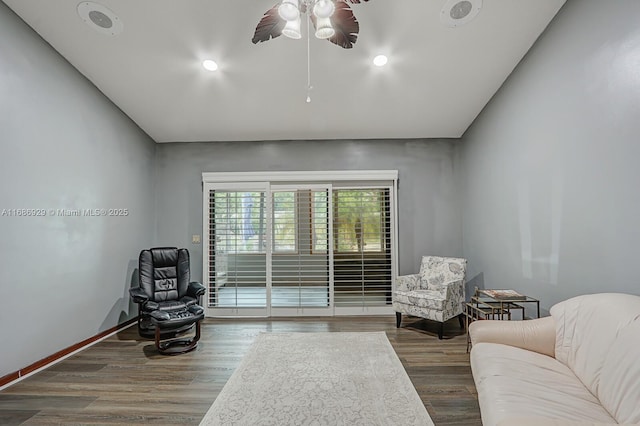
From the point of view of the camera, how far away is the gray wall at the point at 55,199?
2750 millimetres

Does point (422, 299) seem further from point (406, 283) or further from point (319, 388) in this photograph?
point (319, 388)

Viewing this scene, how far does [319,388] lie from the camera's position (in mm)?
2547

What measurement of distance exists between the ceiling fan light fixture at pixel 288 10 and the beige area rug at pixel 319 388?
2529 mm

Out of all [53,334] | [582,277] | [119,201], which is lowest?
[53,334]

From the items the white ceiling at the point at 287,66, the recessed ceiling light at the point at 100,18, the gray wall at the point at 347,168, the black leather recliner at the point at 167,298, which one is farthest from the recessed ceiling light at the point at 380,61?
the black leather recliner at the point at 167,298

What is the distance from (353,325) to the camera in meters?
4.29

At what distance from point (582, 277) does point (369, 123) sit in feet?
9.77

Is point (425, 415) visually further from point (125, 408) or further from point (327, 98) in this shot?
point (327, 98)

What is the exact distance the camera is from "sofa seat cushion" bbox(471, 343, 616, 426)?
4.97 feet

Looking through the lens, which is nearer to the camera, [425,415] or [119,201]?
[425,415]

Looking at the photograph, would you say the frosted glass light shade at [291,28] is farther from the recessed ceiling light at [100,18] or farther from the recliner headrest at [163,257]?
the recliner headrest at [163,257]

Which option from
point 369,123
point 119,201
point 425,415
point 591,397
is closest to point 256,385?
point 425,415

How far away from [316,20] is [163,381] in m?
3.03

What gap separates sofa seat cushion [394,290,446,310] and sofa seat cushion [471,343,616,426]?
1.50 meters
